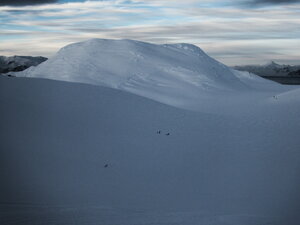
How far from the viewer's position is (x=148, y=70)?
15633mm

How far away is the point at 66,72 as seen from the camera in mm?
15336

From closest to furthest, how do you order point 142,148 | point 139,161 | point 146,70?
point 139,161
point 142,148
point 146,70

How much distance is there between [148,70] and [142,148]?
24.5 feet

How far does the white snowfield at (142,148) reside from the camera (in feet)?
18.1

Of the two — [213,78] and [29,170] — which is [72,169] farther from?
[213,78]

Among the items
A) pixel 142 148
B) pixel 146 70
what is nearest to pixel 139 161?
pixel 142 148

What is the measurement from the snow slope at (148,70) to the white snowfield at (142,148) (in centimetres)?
8

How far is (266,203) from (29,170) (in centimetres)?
403

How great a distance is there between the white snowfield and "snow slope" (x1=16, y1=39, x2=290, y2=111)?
0.26 ft

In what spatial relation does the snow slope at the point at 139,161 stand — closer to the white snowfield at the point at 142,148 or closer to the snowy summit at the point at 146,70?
the white snowfield at the point at 142,148

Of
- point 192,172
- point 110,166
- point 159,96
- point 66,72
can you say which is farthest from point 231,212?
point 66,72

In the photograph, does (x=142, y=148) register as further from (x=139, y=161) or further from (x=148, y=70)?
(x=148, y=70)

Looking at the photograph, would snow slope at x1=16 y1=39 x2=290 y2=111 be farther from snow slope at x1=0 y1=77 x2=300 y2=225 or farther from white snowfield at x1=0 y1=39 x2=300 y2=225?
snow slope at x1=0 y1=77 x2=300 y2=225

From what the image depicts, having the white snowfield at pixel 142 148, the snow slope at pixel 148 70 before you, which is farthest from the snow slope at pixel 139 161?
the snow slope at pixel 148 70
